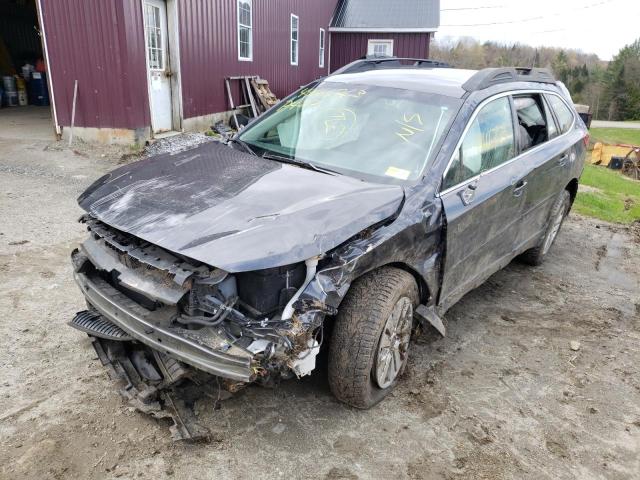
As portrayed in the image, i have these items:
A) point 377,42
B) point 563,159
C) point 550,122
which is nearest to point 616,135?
point 377,42

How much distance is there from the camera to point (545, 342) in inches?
152

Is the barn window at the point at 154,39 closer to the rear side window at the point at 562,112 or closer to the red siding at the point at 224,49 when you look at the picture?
the red siding at the point at 224,49

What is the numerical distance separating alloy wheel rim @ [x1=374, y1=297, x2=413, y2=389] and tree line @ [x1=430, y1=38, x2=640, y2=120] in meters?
39.2

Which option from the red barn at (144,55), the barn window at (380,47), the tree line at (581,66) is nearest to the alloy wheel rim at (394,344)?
the red barn at (144,55)

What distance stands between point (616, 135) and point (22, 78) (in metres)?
40.1

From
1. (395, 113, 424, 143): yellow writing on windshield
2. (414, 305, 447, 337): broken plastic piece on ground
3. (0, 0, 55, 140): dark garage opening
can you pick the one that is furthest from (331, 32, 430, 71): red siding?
(414, 305, 447, 337): broken plastic piece on ground

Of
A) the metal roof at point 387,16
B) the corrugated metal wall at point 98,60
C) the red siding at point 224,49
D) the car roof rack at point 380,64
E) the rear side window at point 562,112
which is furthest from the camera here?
the metal roof at point 387,16

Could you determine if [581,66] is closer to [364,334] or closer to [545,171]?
[545,171]

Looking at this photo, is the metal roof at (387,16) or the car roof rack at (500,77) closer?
the car roof rack at (500,77)

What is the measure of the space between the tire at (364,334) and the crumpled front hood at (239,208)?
14.9 inches

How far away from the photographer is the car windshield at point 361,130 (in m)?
3.22

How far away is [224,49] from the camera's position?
480 inches

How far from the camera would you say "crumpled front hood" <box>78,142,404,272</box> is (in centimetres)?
234

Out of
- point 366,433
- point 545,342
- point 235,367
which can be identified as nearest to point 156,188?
point 235,367
